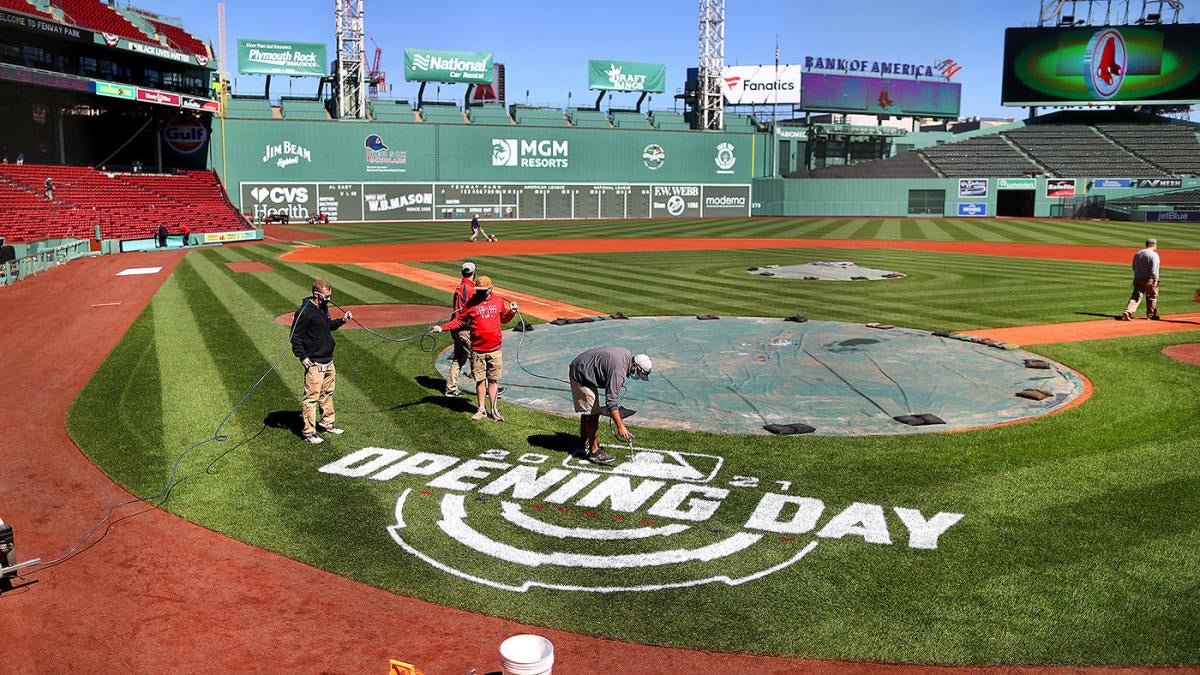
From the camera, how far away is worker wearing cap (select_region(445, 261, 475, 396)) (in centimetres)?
1401

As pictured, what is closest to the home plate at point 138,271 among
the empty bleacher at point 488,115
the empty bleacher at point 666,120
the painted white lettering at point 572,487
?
the painted white lettering at point 572,487

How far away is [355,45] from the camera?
78.3 meters

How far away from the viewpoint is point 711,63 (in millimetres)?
93375

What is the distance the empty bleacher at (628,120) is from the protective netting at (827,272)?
5605 cm

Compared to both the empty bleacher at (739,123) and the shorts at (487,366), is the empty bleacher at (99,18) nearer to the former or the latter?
the shorts at (487,366)

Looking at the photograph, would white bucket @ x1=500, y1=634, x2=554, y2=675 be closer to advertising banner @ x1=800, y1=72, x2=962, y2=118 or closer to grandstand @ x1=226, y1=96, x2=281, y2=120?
grandstand @ x1=226, y1=96, x2=281, y2=120

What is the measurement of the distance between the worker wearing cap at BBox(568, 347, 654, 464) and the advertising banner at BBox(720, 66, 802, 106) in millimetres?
91609

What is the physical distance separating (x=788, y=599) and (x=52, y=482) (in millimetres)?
9226

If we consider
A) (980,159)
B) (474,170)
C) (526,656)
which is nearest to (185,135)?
(474,170)

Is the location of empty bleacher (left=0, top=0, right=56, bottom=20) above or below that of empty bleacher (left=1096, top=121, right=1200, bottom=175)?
above

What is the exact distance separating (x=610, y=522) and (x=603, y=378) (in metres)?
2.00

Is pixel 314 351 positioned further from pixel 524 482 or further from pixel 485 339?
pixel 524 482

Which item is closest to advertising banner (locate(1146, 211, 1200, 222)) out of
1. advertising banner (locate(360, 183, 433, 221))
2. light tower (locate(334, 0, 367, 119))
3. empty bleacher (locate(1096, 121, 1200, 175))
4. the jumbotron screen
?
empty bleacher (locate(1096, 121, 1200, 175))

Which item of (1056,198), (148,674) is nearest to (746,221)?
(1056,198)
